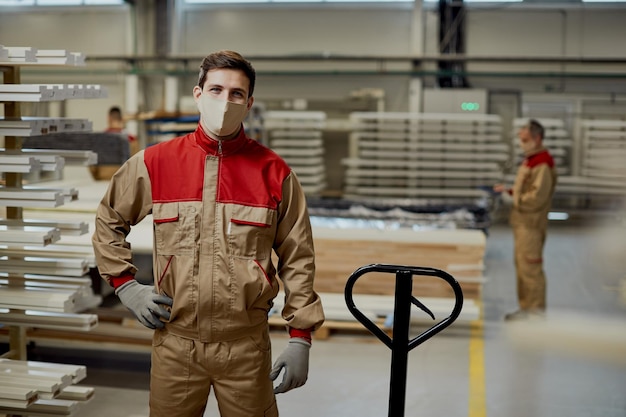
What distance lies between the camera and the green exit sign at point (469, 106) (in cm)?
1286

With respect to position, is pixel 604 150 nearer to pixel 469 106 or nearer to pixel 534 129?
pixel 469 106

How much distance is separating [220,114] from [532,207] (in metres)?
5.22

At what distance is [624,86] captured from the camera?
12289mm

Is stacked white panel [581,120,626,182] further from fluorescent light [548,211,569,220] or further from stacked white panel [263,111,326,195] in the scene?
stacked white panel [263,111,326,195]

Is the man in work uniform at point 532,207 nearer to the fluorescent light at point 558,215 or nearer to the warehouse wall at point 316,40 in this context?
the fluorescent light at point 558,215

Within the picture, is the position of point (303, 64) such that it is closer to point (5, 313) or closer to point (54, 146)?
point (54, 146)

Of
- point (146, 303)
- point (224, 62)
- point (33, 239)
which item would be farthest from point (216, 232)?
point (33, 239)

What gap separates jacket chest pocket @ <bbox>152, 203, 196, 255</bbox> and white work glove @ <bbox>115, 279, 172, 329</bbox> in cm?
17

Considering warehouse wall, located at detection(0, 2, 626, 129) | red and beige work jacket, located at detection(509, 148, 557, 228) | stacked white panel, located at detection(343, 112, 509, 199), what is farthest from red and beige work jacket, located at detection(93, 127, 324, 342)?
warehouse wall, located at detection(0, 2, 626, 129)

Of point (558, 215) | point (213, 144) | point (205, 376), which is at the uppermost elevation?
point (213, 144)

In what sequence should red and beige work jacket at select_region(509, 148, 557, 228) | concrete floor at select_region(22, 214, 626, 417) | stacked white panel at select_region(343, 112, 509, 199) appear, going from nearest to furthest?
concrete floor at select_region(22, 214, 626, 417) < red and beige work jacket at select_region(509, 148, 557, 228) < stacked white panel at select_region(343, 112, 509, 199)

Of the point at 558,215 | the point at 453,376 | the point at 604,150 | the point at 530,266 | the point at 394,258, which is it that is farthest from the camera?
the point at 558,215

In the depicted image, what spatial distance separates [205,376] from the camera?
9.97 feet

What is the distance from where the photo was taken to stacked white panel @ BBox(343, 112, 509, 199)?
12641 millimetres
